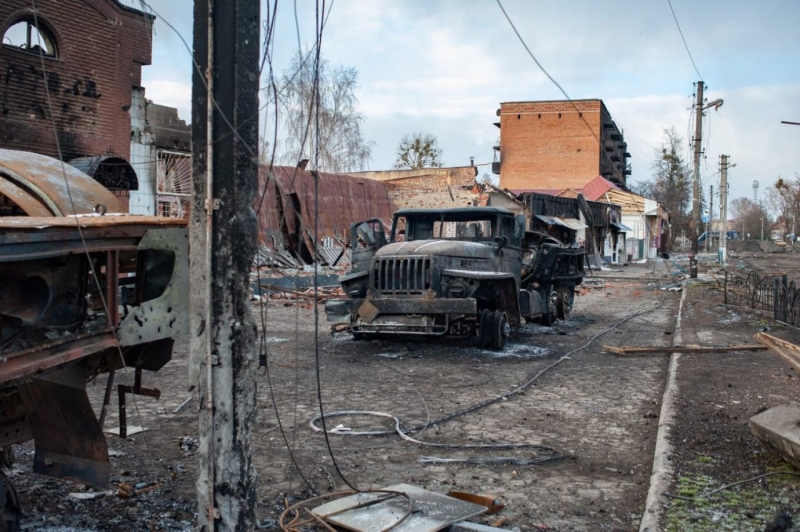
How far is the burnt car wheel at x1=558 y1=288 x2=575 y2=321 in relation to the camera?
13023mm

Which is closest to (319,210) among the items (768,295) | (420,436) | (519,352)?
(768,295)

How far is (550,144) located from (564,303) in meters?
43.4

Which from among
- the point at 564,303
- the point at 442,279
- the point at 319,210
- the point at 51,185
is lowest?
the point at 564,303

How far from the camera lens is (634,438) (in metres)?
5.63

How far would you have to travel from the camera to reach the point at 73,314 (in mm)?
3467

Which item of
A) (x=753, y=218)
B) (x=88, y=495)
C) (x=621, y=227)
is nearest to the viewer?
(x=88, y=495)

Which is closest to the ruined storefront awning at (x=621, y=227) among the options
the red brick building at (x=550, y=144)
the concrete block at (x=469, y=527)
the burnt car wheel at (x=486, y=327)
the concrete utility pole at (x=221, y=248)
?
the red brick building at (x=550, y=144)

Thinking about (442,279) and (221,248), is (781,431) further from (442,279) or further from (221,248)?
(442,279)

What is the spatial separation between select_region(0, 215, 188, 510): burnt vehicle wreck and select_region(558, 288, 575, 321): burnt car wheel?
10.0 metres

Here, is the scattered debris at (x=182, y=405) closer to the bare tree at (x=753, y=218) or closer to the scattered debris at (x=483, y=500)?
the scattered debris at (x=483, y=500)

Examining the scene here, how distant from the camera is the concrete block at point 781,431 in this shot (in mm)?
4434

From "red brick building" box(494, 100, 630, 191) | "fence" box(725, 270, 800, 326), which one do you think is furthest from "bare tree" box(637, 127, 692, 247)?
"fence" box(725, 270, 800, 326)

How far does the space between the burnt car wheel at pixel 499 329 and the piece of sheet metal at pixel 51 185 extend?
5875 mm

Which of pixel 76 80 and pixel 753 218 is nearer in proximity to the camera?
pixel 76 80
